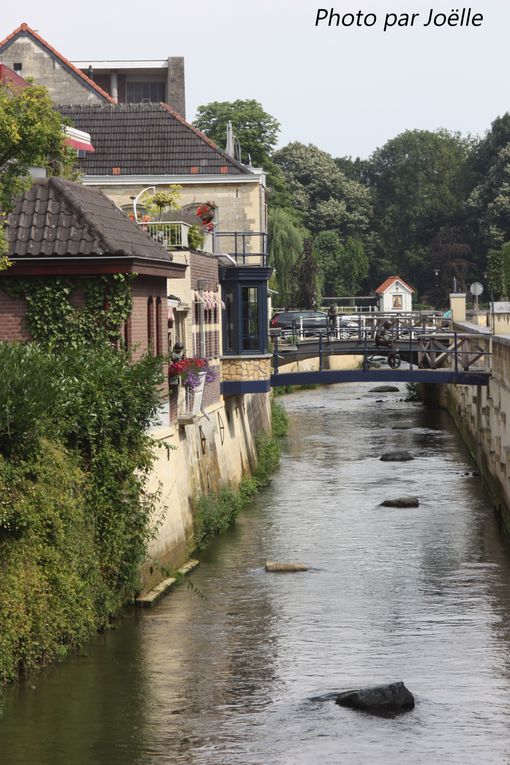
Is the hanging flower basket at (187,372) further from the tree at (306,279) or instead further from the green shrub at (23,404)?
the tree at (306,279)

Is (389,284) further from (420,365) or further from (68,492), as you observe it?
(68,492)

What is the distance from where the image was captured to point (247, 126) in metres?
93.9

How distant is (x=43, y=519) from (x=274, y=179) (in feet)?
251

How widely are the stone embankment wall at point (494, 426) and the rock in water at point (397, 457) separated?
2399 mm

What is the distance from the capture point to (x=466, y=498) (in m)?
46.2

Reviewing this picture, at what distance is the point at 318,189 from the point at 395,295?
44.5 feet

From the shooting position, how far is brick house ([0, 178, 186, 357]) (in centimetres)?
3000

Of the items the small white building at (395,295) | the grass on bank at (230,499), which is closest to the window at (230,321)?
the grass on bank at (230,499)

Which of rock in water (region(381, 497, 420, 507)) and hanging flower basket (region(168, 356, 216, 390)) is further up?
hanging flower basket (region(168, 356, 216, 390))

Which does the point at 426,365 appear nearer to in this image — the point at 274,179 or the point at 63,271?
the point at 63,271

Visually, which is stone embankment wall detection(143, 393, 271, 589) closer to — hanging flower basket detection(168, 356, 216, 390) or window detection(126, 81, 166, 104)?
hanging flower basket detection(168, 356, 216, 390)

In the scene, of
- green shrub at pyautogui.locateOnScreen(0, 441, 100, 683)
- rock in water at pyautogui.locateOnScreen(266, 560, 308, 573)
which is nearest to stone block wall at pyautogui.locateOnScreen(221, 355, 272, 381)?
rock in water at pyautogui.locateOnScreen(266, 560, 308, 573)

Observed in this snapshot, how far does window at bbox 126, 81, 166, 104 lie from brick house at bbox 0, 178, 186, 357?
4833cm

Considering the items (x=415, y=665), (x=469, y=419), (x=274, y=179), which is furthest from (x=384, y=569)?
(x=274, y=179)
